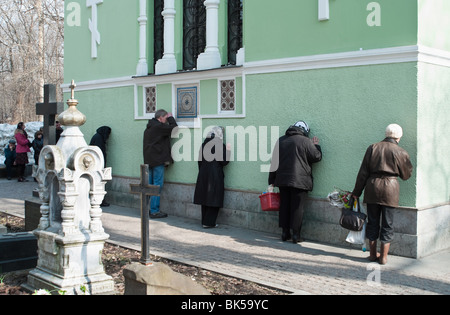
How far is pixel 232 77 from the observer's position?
9.60m

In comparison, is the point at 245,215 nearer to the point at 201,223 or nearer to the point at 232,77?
the point at 201,223

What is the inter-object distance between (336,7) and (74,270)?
528cm

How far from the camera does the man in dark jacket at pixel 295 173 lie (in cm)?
804

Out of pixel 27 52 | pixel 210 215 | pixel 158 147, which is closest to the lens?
pixel 210 215

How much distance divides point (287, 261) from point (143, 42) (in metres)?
6.35

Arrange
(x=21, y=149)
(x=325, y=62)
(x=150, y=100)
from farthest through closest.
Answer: (x=21, y=149)
(x=150, y=100)
(x=325, y=62)

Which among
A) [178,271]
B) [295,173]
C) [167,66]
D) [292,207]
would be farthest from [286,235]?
[167,66]

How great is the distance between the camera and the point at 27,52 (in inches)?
937

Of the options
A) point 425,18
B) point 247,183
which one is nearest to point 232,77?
point 247,183

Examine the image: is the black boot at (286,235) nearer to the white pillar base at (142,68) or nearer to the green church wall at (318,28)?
the green church wall at (318,28)

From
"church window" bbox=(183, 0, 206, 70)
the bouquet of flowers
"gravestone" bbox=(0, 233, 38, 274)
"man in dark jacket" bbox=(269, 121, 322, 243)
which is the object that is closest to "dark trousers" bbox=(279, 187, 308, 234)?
"man in dark jacket" bbox=(269, 121, 322, 243)

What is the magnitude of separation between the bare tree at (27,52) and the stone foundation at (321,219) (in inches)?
620

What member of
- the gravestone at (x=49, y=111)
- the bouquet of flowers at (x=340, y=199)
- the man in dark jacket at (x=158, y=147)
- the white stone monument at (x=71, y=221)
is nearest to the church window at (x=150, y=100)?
the man in dark jacket at (x=158, y=147)

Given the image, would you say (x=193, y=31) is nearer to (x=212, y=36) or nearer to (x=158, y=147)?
(x=212, y=36)
